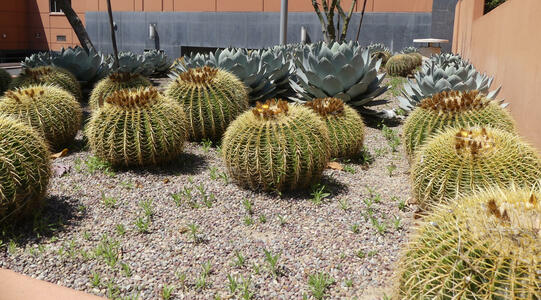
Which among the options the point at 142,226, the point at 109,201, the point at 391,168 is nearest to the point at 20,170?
the point at 109,201

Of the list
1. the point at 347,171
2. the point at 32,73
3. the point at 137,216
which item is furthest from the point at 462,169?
the point at 32,73

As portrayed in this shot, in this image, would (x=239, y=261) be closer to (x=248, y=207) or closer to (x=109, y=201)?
(x=248, y=207)

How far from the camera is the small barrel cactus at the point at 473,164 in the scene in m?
3.09

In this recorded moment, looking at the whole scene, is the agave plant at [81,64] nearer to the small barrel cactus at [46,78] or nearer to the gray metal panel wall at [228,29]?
the small barrel cactus at [46,78]

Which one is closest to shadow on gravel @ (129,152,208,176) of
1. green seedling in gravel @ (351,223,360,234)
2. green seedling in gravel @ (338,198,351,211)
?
green seedling in gravel @ (338,198,351,211)

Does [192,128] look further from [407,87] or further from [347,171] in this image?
[407,87]

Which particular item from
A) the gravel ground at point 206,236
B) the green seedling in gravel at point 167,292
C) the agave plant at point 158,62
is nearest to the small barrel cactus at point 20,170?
the gravel ground at point 206,236

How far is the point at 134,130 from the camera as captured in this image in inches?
181

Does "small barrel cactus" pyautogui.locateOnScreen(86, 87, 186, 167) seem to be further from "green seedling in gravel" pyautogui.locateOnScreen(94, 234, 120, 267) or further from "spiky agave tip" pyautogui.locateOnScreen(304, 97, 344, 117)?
"spiky agave tip" pyautogui.locateOnScreen(304, 97, 344, 117)

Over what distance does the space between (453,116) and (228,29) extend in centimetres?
2446

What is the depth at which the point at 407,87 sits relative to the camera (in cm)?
711

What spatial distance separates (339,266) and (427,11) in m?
23.3

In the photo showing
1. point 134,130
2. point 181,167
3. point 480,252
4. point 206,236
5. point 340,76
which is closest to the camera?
point 480,252

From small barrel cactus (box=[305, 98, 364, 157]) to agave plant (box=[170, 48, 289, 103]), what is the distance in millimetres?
2186
